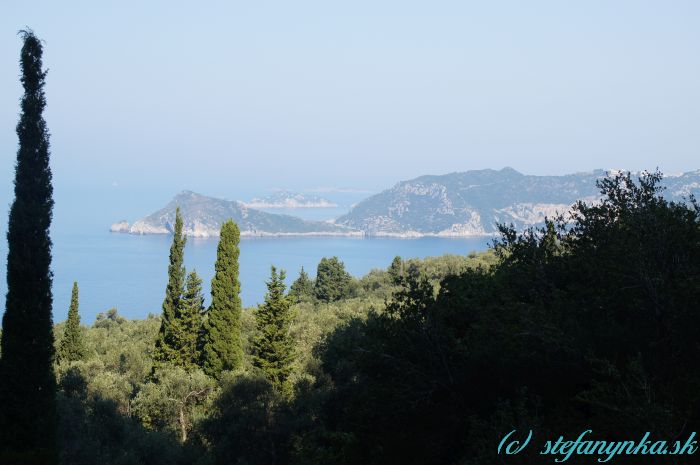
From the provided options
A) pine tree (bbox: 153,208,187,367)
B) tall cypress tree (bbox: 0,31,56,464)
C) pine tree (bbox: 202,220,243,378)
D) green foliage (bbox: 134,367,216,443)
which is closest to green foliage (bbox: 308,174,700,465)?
tall cypress tree (bbox: 0,31,56,464)

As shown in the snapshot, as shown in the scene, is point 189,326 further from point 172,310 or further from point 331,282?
point 331,282

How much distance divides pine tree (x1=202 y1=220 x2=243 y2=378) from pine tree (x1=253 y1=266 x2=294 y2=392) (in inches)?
88.6

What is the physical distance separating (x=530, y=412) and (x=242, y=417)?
47.2ft

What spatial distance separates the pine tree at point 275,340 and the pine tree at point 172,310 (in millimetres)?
5534

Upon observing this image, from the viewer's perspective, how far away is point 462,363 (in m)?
13.3

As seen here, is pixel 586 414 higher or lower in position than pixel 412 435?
higher

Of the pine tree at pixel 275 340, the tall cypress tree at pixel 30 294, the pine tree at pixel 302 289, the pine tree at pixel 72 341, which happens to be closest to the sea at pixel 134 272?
the pine tree at pixel 302 289

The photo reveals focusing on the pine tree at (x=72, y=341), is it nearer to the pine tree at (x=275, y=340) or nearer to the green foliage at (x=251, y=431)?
the pine tree at (x=275, y=340)

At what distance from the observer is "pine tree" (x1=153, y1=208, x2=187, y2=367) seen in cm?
3288

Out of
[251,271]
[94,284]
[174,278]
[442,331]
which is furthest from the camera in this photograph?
[251,271]

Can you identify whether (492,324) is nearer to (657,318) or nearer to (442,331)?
(442,331)

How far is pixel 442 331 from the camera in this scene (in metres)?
13.8

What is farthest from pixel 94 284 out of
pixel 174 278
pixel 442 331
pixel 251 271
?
pixel 442 331

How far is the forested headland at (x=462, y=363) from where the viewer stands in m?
10.4
